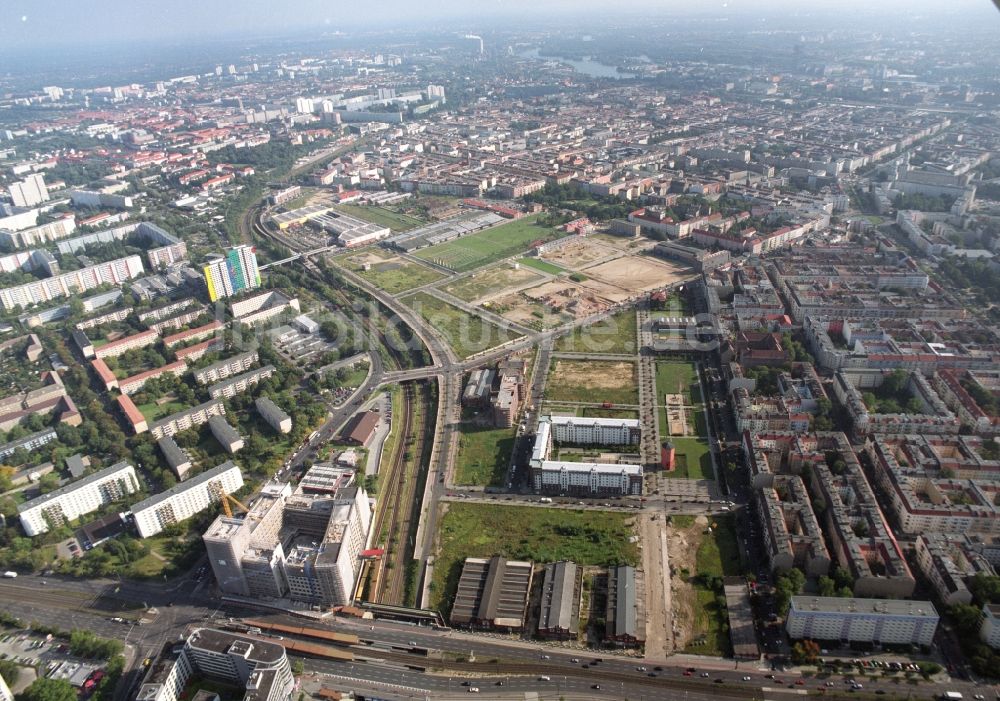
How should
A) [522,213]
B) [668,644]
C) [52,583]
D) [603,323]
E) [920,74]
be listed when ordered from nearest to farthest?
[668,644] → [52,583] → [603,323] → [522,213] → [920,74]

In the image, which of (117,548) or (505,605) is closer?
(505,605)

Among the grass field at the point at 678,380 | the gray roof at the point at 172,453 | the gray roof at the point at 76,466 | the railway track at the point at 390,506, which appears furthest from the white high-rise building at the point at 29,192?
the grass field at the point at 678,380

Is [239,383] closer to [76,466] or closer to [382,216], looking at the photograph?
[76,466]

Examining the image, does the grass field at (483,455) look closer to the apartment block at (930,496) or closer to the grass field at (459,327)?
the grass field at (459,327)

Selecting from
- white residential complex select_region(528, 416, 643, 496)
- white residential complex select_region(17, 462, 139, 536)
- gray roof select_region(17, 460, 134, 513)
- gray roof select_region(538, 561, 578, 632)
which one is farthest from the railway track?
gray roof select_region(17, 460, 134, 513)

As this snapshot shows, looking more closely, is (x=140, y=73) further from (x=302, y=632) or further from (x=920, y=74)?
(x=302, y=632)

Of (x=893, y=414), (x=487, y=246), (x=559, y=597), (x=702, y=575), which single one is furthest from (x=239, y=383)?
(x=893, y=414)

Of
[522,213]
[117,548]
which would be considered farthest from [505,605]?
[522,213]

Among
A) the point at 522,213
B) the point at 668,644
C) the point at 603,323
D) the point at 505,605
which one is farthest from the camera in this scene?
the point at 522,213
